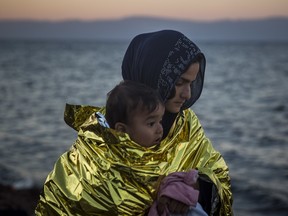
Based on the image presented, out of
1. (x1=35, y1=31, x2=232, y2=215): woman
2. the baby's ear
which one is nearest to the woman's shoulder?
(x1=35, y1=31, x2=232, y2=215): woman

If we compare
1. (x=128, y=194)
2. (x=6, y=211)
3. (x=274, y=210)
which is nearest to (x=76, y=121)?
(x=128, y=194)

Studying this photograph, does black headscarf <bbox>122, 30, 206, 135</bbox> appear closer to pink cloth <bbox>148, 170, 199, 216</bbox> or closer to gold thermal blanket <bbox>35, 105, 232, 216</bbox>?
gold thermal blanket <bbox>35, 105, 232, 216</bbox>

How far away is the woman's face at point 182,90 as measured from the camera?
283cm

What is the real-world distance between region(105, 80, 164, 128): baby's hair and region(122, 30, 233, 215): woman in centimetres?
12

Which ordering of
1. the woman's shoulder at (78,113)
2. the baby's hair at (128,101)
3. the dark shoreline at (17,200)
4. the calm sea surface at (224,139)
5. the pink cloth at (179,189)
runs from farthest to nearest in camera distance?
1. the calm sea surface at (224,139)
2. the dark shoreline at (17,200)
3. the woman's shoulder at (78,113)
4. the baby's hair at (128,101)
5. the pink cloth at (179,189)

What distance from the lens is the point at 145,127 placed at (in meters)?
2.63

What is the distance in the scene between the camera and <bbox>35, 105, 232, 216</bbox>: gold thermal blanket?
250cm

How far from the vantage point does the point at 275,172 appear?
1490cm

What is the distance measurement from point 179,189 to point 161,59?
27.2 inches

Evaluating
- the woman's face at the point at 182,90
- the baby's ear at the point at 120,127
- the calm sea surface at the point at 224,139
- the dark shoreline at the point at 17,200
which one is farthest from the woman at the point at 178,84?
the calm sea surface at the point at 224,139

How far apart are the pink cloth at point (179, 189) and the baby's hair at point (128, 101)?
0.34m

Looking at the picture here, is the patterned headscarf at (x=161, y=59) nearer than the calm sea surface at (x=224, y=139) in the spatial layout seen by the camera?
Yes

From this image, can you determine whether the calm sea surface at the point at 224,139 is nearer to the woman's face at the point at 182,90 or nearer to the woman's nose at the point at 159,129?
the woman's face at the point at 182,90

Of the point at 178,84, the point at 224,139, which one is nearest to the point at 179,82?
the point at 178,84
